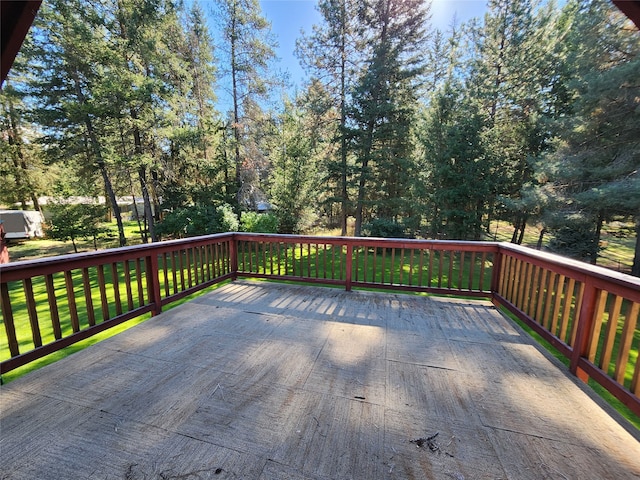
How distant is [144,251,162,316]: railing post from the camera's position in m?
3.23

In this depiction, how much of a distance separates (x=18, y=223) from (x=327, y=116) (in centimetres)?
1605

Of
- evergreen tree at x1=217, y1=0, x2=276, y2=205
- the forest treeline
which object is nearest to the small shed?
the forest treeline

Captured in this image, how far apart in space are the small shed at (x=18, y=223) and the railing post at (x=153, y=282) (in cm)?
1657

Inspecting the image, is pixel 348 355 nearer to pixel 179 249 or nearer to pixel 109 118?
pixel 179 249

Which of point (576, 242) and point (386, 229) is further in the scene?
point (386, 229)

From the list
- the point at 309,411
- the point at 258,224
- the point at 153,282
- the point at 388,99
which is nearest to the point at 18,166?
the point at 258,224

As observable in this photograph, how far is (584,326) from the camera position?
220cm

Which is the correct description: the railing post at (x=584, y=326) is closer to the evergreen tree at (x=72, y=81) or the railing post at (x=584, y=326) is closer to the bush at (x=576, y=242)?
the bush at (x=576, y=242)

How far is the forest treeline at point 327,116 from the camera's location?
8227mm

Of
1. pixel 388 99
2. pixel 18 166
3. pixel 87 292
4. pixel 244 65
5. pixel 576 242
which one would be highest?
pixel 244 65

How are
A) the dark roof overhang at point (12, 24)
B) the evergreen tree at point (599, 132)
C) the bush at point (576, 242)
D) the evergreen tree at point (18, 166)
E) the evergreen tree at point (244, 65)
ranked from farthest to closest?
1. the evergreen tree at point (18, 166)
2. the evergreen tree at point (244, 65)
3. the bush at point (576, 242)
4. the evergreen tree at point (599, 132)
5. the dark roof overhang at point (12, 24)

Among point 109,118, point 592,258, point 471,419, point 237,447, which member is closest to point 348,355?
point 471,419

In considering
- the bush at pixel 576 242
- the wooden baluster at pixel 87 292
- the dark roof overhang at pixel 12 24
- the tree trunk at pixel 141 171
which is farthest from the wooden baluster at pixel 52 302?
the bush at pixel 576 242

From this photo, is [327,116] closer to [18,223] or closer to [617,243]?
[617,243]
